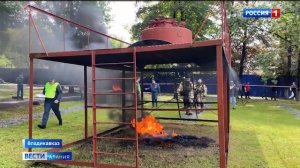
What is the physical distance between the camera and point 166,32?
6.25 m

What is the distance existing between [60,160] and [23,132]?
13.6 ft

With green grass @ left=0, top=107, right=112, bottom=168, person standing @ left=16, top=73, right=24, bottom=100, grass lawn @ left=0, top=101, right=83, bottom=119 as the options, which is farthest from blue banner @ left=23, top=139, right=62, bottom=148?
person standing @ left=16, top=73, right=24, bottom=100

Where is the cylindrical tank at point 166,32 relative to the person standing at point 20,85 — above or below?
above

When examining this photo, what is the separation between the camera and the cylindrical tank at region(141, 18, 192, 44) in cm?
625

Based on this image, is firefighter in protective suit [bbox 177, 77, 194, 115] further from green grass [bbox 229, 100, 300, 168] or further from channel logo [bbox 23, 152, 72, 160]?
channel logo [bbox 23, 152, 72, 160]

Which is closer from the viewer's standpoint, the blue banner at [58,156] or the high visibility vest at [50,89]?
the blue banner at [58,156]

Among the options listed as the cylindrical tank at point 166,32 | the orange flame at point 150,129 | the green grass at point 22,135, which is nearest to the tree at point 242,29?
the orange flame at point 150,129

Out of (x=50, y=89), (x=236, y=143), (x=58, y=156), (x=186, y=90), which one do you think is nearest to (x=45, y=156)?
(x=58, y=156)

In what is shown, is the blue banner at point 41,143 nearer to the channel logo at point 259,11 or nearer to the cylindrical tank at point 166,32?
the cylindrical tank at point 166,32

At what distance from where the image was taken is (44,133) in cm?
900

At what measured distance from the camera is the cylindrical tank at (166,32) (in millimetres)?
6254

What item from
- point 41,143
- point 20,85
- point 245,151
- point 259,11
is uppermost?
point 259,11

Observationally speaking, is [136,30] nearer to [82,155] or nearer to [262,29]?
[262,29]

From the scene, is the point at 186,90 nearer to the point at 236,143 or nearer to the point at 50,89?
the point at 236,143
